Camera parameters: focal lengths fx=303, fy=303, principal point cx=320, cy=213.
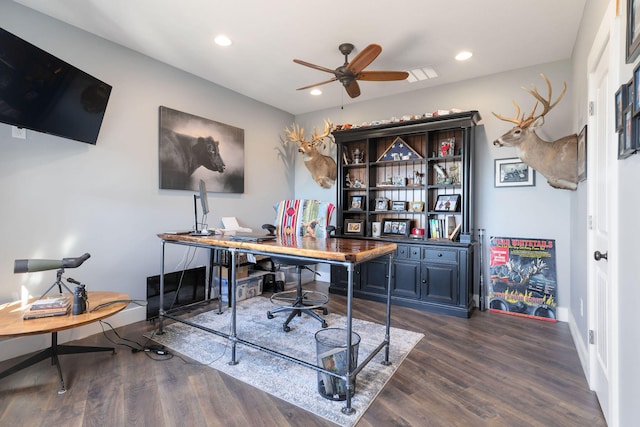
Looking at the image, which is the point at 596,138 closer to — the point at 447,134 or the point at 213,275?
the point at 447,134

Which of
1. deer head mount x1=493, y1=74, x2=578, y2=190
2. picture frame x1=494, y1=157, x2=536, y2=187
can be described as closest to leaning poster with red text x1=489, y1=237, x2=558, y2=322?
picture frame x1=494, y1=157, x2=536, y2=187

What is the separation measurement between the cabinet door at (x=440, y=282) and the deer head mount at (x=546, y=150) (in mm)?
1306

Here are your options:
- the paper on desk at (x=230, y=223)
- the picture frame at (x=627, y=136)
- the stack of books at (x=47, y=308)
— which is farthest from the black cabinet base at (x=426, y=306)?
the stack of books at (x=47, y=308)

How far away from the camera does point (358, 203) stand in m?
4.42

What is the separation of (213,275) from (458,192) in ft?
10.6

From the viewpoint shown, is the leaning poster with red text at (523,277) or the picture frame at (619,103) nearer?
the picture frame at (619,103)

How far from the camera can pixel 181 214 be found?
11.7 feet

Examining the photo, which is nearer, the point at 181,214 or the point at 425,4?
the point at 425,4

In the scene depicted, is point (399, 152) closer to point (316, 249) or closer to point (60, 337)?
point (316, 249)

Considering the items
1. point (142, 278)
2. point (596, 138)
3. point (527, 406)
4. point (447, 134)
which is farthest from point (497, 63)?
point (142, 278)

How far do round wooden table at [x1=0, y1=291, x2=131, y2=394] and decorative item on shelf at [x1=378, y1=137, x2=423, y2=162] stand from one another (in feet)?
10.9

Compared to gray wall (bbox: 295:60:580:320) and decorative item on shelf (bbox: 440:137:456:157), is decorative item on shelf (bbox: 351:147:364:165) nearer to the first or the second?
gray wall (bbox: 295:60:580:320)

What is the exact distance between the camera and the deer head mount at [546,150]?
9.30 ft

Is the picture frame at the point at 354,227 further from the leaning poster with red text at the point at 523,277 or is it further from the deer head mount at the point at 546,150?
the deer head mount at the point at 546,150
